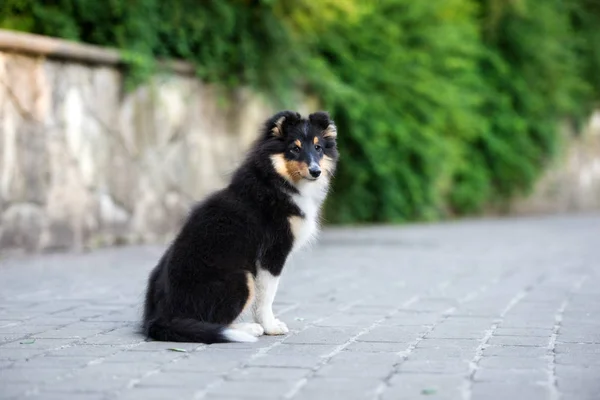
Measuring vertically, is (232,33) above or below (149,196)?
above

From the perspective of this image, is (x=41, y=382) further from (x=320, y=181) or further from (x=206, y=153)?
(x=206, y=153)

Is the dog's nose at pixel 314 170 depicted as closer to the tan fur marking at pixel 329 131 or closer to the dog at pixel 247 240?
the dog at pixel 247 240

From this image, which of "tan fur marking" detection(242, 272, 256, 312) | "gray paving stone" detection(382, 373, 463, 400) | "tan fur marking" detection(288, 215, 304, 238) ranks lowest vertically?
"gray paving stone" detection(382, 373, 463, 400)

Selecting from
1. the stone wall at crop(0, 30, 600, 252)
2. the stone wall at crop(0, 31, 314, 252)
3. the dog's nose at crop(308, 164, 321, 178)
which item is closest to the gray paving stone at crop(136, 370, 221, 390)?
the dog's nose at crop(308, 164, 321, 178)

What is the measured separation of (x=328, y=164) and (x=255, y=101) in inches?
324

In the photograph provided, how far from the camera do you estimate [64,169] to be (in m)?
11.2

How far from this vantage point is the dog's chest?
19.7 ft

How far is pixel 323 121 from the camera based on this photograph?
20.3 ft

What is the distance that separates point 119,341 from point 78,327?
0.69 m

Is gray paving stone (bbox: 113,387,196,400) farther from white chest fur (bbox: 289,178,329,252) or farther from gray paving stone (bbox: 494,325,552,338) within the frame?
gray paving stone (bbox: 494,325,552,338)

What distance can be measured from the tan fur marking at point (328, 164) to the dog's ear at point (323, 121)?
140 millimetres

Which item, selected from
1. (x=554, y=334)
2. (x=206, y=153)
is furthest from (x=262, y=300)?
(x=206, y=153)

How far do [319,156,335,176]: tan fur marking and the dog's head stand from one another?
0.02 meters

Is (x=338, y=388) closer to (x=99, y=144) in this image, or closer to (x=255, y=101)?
A: (x=99, y=144)
